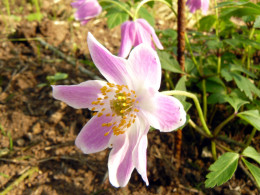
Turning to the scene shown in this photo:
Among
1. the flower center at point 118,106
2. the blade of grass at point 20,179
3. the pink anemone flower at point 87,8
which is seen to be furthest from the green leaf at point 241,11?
the blade of grass at point 20,179

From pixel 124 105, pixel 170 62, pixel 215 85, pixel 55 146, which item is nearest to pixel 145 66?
pixel 124 105

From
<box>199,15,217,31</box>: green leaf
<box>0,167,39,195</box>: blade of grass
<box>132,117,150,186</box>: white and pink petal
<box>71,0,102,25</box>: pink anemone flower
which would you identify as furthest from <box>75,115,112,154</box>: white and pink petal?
<box>199,15,217,31</box>: green leaf

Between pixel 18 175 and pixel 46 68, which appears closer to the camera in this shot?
pixel 18 175

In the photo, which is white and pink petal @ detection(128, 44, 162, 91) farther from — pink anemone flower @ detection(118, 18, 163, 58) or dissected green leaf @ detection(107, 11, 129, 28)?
dissected green leaf @ detection(107, 11, 129, 28)

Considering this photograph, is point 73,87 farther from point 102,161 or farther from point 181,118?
point 102,161

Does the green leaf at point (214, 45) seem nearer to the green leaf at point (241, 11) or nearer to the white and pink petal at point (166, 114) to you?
the green leaf at point (241, 11)

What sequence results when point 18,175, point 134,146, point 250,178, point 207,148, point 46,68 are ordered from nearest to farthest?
point 134,146 → point 250,178 → point 18,175 → point 207,148 → point 46,68

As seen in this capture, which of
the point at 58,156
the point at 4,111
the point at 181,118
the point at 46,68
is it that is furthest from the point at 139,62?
the point at 46,68
